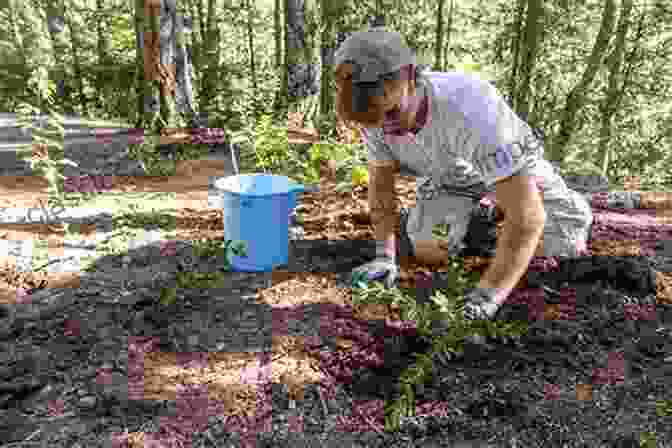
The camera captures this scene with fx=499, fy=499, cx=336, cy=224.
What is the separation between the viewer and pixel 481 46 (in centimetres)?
1764

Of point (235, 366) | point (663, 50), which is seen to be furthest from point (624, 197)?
point (663, 50)

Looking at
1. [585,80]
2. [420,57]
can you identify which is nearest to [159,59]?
[420,57]

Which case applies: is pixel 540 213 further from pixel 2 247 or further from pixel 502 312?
pixel 2 247

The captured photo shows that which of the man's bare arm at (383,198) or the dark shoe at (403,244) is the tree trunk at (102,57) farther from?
the man's bare arm at (383,198)

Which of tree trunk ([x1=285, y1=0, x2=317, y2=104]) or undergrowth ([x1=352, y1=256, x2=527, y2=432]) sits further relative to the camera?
tree trunk ([x1=285, y1=0, x2=317, y2=104])

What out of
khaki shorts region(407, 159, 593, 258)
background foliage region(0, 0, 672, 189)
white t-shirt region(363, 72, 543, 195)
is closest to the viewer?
white t-shirt region(363, 72, 543, 195)

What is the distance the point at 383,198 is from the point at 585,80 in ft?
23.7

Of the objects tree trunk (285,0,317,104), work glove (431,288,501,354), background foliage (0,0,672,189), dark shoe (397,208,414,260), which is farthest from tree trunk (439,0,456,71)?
work glove (431,288,501,354)

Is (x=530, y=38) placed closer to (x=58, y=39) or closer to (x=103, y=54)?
(x=103, y=54)

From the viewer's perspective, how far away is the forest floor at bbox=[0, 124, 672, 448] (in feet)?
6.04

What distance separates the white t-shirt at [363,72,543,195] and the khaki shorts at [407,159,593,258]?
0.63m

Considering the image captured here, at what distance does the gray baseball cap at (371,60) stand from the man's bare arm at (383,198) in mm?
863

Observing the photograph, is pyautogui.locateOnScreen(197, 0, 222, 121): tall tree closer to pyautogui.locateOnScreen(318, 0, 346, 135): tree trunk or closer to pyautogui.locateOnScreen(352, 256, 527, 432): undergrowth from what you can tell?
pyautogui.locateOnScreen(318, 0, 346, 135): tree trunk

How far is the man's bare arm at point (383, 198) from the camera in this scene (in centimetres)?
280
